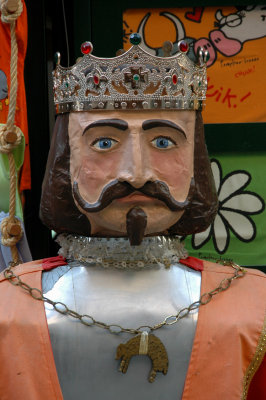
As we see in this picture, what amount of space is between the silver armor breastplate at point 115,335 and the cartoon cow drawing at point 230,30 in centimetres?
133

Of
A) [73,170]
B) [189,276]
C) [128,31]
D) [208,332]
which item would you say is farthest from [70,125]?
[128,31]

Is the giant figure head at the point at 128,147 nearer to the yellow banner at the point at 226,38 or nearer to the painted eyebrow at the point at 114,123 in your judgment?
the painted eyebrow at the point at 114,123

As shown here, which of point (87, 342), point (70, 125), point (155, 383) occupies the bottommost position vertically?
point (155, 383)

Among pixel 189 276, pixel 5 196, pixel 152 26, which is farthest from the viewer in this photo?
pixel 152 26

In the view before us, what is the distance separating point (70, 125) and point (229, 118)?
123 cm

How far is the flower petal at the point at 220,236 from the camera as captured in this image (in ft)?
8.99

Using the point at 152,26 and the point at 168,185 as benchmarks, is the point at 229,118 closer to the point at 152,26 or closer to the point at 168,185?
the point at 152,26

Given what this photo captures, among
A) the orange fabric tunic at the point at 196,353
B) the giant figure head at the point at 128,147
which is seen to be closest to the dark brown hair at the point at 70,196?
the giant figure head at the point at 128,147

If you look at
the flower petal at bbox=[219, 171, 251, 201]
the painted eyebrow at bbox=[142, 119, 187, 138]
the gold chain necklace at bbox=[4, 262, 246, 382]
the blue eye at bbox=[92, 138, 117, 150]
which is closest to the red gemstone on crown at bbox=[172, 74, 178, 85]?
the painted eyebrow at bbox=[142, 119, 187, 138]

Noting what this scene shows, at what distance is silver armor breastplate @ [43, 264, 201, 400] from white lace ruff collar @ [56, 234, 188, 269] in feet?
0.10

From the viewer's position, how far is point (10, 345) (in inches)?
60.7

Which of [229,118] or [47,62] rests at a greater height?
[47,62]

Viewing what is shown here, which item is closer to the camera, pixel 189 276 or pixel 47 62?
pixel 189 276

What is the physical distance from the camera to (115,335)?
1552mm
